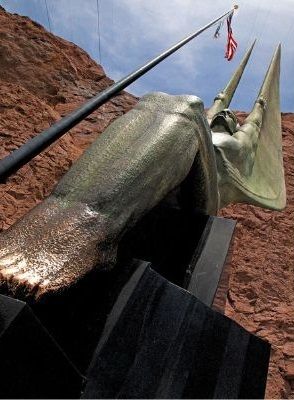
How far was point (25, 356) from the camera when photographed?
0.95m

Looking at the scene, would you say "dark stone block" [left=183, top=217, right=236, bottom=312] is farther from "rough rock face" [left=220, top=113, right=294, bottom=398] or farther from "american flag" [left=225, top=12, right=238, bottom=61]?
"american flag" [left=225, top=12, right=238, bottom=61]

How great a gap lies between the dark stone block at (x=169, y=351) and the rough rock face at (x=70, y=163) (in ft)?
6.02

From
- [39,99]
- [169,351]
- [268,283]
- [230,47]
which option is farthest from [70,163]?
[230,47]

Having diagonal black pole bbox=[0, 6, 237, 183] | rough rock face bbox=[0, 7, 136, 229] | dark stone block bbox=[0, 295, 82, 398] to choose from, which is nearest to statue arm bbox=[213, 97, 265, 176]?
diagonal black pole bbox=[0, 6, 237, 183]

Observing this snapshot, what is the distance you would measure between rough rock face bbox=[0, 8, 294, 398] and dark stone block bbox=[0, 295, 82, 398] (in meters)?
2.09

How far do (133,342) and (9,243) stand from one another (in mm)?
437

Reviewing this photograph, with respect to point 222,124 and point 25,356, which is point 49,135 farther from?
point 222,124

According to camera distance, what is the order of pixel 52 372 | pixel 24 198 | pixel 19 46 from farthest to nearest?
pixel 19 46 < pixel 24 198 < pixel 52 372

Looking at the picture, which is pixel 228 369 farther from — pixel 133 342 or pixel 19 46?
pixel 19 46

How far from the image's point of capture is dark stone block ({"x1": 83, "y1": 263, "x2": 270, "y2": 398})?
3.99 feet

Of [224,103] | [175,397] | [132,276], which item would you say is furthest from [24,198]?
[175,397]

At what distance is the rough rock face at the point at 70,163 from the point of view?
3420 mm

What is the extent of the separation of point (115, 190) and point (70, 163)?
2466 mm

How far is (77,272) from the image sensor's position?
3.86ft
